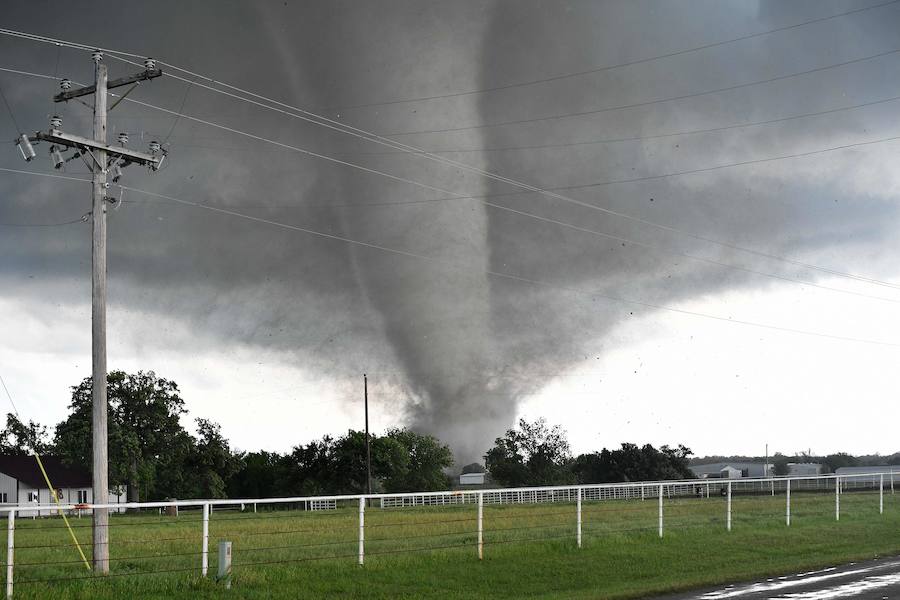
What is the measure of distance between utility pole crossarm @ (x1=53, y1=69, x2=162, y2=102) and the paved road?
60.2 ft

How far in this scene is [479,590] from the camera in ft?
56.5

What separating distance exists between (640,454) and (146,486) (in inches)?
2081

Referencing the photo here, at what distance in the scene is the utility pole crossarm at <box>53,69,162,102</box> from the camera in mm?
24172

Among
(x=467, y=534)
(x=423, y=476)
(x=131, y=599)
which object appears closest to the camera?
(x=131, y=599)

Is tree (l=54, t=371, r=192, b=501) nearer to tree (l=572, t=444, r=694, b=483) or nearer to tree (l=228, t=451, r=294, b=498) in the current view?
tree (l=228, t=451, r=294, b=498)

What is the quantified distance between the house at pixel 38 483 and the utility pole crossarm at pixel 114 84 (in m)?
73.4

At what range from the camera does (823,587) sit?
16.6m

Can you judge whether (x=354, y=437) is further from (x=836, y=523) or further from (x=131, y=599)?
(x=131, y=599)

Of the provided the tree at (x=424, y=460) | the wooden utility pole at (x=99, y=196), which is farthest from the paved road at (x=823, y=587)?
the tree at (x=424, y=460)

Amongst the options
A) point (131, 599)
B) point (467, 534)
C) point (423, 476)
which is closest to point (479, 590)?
point (131, 599)

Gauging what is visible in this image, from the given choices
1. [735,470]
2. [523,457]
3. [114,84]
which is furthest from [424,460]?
[114,84]

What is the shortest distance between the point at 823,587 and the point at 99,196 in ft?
59.3

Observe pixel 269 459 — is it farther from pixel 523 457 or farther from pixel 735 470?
pixel 735 470

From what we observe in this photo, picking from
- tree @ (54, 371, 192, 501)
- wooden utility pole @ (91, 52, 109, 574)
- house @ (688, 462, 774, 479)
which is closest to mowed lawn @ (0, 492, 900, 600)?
wooden utility pole @ (91, 52, 109, 574)
